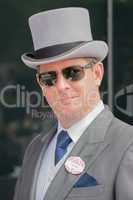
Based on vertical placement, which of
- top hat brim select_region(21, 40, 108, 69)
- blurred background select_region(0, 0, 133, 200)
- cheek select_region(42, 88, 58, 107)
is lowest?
blurred background select_region(0, 0, 133, 200)

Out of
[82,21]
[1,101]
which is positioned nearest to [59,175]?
[82,21]

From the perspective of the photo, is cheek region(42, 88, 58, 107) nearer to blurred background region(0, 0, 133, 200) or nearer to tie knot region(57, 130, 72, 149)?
tie knot region(57, 130, 72, 149)

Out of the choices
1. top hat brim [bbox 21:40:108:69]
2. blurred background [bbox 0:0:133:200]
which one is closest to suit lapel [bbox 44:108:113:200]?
top hat brim [bbox 21:40:108:69]

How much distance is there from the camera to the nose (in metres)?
2.06

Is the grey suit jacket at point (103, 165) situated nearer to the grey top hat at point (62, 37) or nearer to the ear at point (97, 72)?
the ear at point (97, 72)

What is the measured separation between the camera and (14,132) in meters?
5.26

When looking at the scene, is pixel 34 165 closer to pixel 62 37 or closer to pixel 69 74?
pixel 69 74

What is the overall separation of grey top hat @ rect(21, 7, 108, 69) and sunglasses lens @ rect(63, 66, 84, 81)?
4 cm

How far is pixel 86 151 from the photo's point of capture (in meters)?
1.97

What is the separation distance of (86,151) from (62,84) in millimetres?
255

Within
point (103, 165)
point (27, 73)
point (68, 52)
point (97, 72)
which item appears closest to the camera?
point (103, 165)

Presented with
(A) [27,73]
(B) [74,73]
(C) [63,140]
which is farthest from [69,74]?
(A) [27,73]

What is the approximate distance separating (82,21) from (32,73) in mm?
3101

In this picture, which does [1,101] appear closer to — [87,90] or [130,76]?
[130,76]
